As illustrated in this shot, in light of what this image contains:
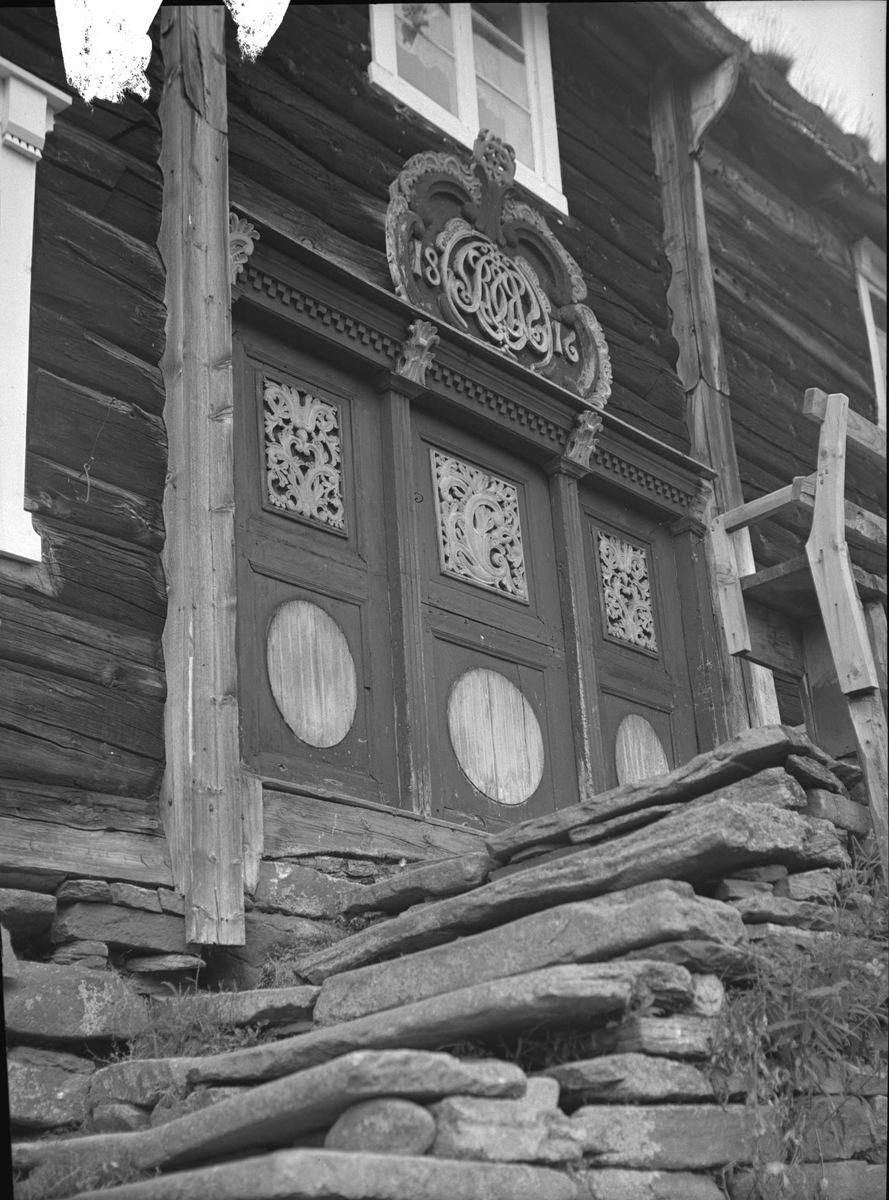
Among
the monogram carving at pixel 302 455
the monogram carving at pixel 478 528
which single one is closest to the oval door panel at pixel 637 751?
the monogram carving at pixel 478 528

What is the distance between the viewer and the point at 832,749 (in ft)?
20.9

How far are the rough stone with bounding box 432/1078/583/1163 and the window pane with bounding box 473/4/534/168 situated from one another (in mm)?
5543

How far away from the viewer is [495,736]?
6273 mm

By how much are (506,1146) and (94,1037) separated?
1673 mm

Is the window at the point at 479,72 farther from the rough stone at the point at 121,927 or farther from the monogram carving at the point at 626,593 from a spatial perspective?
the rough stone at the point at 121,927

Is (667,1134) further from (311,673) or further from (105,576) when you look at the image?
(311,673)

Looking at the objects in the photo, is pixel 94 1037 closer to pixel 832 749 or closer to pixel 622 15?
pixel 832 749

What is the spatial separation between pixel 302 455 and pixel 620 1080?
3329mm

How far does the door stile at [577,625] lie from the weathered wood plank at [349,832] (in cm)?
108

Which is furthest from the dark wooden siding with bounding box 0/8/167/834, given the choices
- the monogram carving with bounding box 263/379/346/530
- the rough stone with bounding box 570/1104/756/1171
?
the rough stone with bounding box 570/1104/756/1171

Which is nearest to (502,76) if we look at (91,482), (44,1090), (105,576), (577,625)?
(577,625)

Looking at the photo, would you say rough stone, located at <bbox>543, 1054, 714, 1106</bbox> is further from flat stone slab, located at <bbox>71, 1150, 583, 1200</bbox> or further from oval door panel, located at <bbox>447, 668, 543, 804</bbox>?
oval door panel, located at <bbox>447, 668, 543, 804</bbox>

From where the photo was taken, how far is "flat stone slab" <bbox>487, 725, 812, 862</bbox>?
13.4 ft

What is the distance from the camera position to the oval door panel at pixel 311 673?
5.47 metres
